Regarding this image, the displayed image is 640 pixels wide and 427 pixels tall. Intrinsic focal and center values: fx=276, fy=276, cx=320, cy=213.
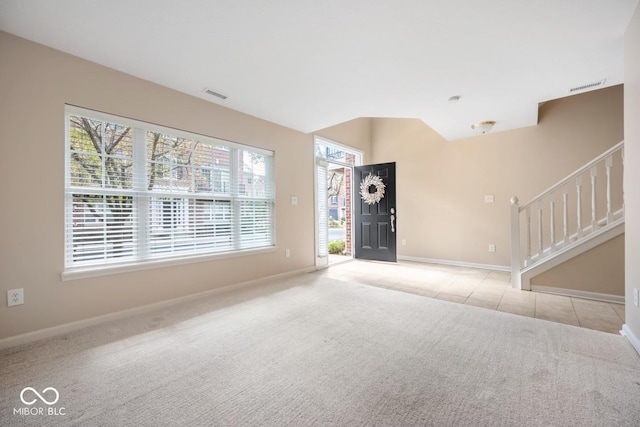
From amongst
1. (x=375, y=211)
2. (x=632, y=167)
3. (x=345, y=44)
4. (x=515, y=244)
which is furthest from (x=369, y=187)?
(x=632, y=167)

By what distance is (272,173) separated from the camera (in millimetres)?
4297

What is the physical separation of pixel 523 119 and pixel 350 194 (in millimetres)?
3379

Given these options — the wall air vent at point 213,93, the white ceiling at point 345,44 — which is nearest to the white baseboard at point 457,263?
the white ceiling at point 345,44

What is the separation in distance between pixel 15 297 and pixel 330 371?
257cm

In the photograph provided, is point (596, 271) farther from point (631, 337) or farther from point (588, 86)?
point (588, 86)

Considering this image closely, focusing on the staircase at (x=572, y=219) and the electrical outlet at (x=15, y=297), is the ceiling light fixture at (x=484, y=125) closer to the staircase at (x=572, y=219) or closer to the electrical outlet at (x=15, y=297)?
the staircase at (x=572, y=219)

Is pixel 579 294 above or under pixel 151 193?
under

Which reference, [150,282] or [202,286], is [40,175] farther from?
[202,286]

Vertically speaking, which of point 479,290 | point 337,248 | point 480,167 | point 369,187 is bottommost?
point 479,290

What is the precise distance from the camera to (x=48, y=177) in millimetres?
2371

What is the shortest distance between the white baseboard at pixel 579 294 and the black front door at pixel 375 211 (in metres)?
2.40

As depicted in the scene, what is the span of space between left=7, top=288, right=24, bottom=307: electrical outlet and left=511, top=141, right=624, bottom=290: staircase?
208 inches

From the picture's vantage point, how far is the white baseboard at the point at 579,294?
320cm

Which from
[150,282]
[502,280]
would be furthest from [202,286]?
[502,280]
